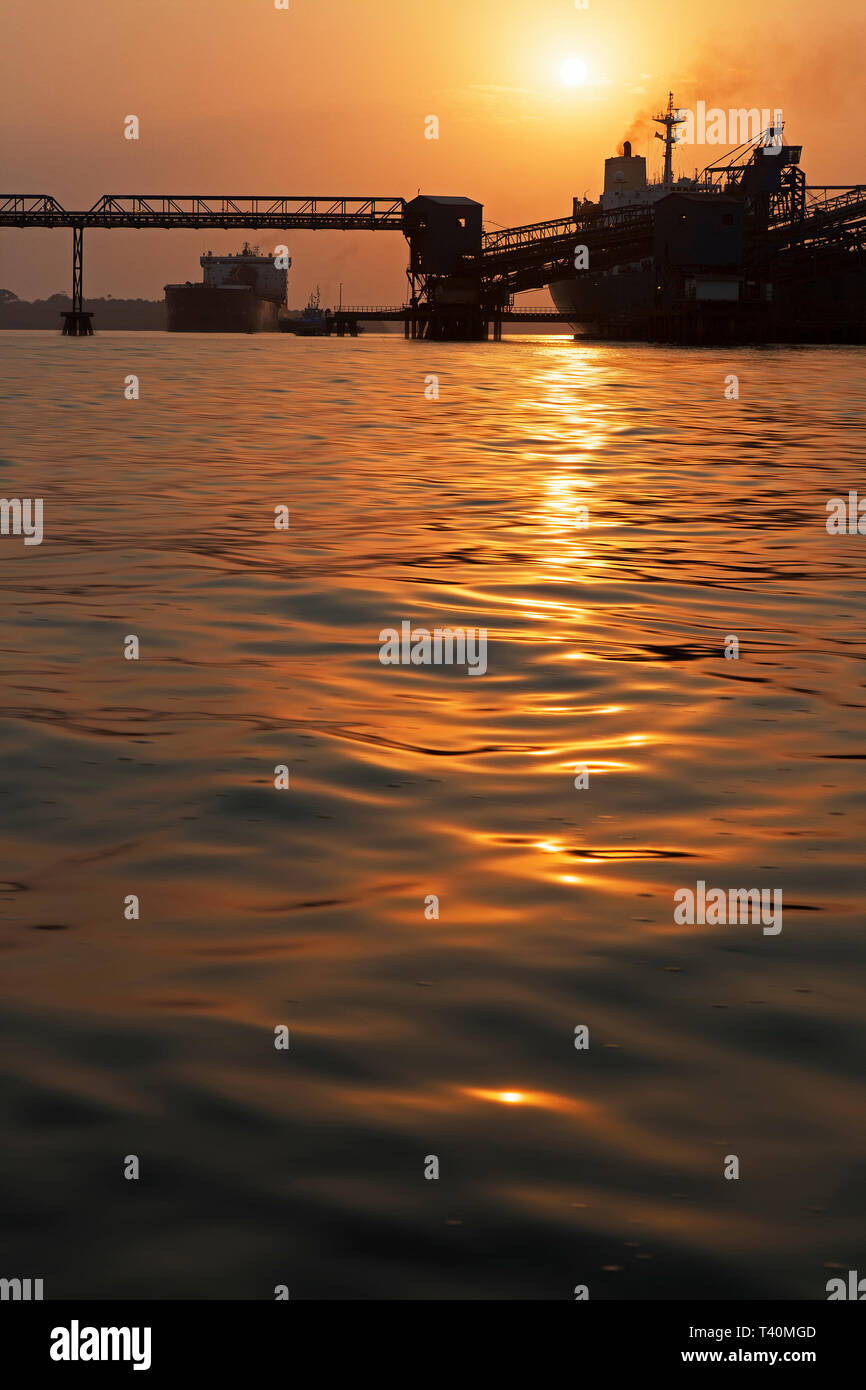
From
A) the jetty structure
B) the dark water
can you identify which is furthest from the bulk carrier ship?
the dark water

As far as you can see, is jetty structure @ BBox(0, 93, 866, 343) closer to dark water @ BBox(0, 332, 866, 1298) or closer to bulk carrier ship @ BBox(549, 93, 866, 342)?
bulk carrier ship @ BBox(549, 93, 866, 342)

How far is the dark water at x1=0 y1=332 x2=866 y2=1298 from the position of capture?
11.8ft

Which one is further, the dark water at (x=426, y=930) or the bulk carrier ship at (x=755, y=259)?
the bulk carrier ship at (x=755, y=259)

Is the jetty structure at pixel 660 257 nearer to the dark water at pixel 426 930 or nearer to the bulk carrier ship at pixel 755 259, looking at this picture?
the bulk carrier ship at pixel 755 259

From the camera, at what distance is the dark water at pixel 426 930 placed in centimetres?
361

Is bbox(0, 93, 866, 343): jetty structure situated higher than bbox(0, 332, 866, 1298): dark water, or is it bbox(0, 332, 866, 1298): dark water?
bbox(0, 93, 866, 343): jetty structure

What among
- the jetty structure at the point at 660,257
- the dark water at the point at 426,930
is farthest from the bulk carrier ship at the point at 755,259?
the dark water at the point at 426,930

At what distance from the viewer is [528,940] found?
17.3ft

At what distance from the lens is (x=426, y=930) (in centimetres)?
539

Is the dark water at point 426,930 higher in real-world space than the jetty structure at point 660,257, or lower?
lower

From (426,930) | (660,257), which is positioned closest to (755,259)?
(660,257)

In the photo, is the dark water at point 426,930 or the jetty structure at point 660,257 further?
the jetty structure at point 660,257
